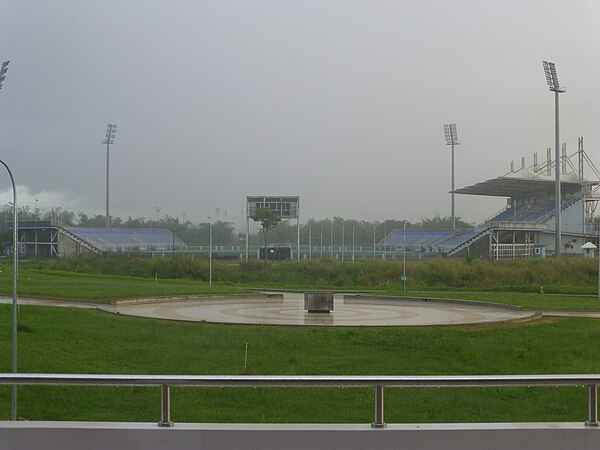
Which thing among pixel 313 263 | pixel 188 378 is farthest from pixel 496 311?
pixel 188 378

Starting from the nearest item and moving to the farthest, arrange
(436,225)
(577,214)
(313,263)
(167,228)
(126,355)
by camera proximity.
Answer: (126,355) < (167,228) < (313,263) < (577,214) < (436,225)

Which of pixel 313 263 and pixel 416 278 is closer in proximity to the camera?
pixel 313 263

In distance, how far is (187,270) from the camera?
85.4ft

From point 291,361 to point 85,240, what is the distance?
299 inches

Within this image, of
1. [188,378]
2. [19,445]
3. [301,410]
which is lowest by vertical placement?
[301,410]

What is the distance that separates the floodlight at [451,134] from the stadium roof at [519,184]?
632 cm

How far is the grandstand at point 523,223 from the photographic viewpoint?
2769 centimetres

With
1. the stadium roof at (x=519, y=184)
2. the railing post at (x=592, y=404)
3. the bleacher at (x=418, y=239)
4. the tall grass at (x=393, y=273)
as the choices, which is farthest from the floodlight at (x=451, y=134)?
the railing post at (x=592, y=404)

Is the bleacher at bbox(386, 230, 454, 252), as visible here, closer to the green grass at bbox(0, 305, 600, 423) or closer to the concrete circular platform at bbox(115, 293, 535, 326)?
the concrete circular platform at bbox(115, 293, 535, 326)

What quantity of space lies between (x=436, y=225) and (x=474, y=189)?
1291 centimetres

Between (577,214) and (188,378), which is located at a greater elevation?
(577,214)

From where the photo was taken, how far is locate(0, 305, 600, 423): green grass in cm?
777

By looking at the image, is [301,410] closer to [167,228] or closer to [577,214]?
[167,228]

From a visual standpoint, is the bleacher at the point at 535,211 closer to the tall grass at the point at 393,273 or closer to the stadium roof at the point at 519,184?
the stadium roof at the point at 519,184
